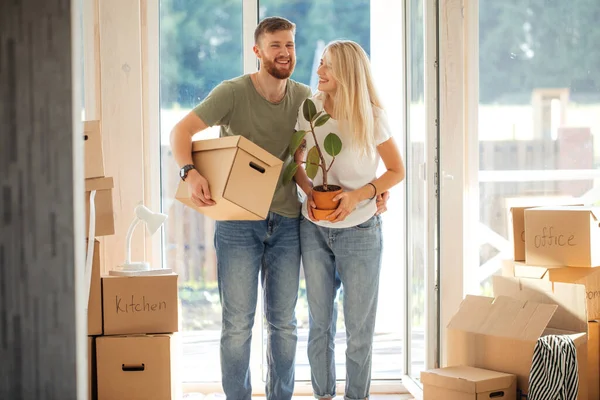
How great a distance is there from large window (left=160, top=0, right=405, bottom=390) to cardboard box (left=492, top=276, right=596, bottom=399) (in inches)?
29.8

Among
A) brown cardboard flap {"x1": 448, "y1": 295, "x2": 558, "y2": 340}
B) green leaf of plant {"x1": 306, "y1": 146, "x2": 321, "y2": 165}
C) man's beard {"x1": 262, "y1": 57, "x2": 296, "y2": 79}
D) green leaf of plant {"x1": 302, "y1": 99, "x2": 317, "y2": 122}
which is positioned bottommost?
brown cardboard flap {"x1": 448, "y1": 295, "x2": 558, "y2": 340}

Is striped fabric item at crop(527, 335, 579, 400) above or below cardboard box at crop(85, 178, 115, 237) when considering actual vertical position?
below

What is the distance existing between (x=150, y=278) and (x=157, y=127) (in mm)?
783

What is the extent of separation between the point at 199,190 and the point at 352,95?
599 millimetres

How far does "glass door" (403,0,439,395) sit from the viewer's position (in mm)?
2709

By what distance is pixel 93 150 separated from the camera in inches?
95.4

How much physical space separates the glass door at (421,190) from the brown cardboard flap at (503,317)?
0.31 meters

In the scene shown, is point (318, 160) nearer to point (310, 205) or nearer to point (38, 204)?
point (310, 205)

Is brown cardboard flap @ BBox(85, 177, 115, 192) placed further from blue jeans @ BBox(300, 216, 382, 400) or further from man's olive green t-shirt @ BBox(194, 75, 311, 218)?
blue jeans @ BBox(300, 216, 382, 400)

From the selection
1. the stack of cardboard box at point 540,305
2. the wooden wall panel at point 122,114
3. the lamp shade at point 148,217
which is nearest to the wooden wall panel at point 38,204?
the stack of cardboard box at point 540,305

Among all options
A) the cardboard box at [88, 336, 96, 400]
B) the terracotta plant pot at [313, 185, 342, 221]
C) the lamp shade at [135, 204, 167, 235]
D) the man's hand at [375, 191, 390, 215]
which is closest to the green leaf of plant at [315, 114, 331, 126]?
the terracotta plant pot at [313, 185, 342, 221]

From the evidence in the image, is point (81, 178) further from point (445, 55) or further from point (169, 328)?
point (445, 55)

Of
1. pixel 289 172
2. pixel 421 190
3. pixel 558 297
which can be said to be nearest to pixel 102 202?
pixel 289 172

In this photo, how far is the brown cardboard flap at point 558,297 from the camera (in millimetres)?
2312
